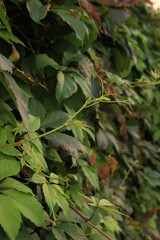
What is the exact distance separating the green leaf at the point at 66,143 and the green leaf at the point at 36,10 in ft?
1.20

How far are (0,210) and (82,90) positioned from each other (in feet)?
1.95

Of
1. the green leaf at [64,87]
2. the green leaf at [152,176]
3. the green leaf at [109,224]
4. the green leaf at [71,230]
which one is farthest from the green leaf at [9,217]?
the green leaf at [152,176]

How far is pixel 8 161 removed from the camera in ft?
2.50

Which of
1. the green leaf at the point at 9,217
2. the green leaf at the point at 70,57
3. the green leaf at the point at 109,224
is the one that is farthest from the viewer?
the green leaf at the point at 109,224

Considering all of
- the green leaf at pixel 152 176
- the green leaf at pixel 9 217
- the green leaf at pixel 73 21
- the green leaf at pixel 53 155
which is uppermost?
the green leaf at pixel 73 21

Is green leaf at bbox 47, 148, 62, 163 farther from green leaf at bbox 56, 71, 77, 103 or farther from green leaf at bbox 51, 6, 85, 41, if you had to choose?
green leaf at bbox 51, 6, 85, 41

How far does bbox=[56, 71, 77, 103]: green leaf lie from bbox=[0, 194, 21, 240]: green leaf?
0.44 metres

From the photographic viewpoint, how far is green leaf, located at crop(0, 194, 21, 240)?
2.07 feet

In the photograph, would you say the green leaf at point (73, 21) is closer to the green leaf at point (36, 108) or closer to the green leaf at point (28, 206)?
the green leaf at point (36, 108)

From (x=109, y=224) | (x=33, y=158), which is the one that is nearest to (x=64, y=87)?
(x=33, y=158)

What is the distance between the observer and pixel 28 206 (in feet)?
2.35

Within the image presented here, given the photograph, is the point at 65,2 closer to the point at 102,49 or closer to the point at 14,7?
the point at 14,7

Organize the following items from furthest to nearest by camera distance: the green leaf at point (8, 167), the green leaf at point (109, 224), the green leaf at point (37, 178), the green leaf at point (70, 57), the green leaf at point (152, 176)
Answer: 1. the green leaf at point (152, 176)
2. the green leaf at point (109, 224)
3. the green leaf at point (70, 57)
4. the green leaf at point (37, 178)
5. the green leaf at point (8, 167)

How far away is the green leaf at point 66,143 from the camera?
0.96 metres
